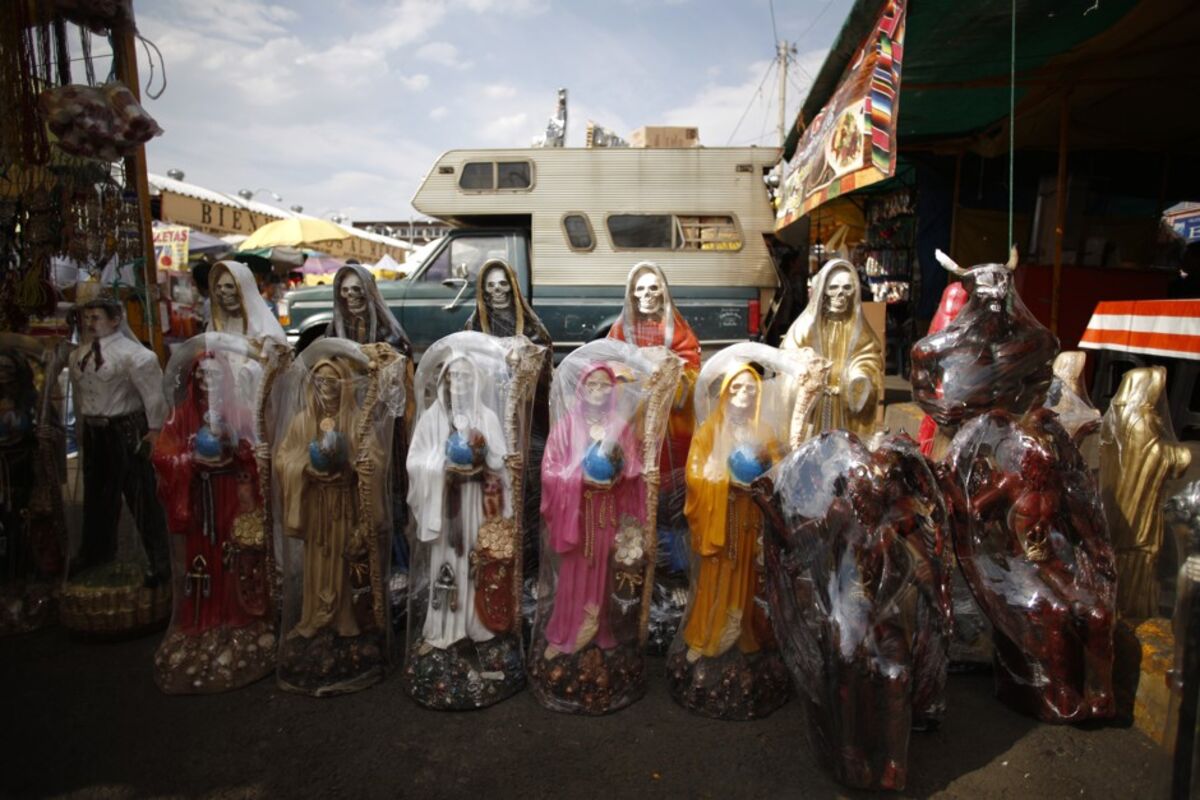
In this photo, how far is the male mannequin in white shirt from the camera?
3.60 m

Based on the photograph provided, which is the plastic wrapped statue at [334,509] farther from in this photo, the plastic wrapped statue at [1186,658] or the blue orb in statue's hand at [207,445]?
the plastic wrapped statue at [1186,658]

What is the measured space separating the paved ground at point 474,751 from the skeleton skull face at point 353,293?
8.06ft

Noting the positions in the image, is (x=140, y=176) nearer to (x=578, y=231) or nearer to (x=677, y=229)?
(x=578, y=231)

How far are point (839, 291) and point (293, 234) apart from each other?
1219 cm

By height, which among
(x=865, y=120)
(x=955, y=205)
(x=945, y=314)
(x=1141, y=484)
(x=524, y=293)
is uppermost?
(x=955, y=205)

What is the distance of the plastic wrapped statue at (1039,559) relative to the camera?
9.00ft

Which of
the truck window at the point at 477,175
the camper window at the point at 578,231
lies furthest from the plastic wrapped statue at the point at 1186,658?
the truck window at the point at 477,175

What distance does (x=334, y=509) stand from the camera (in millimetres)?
3182

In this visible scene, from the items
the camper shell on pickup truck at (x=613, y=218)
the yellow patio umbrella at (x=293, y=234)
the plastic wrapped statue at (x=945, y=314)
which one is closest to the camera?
the plastic wrapped statue at (x=945, y=314)

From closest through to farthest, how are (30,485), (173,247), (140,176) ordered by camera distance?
(30,485), (140,176), (173,247)

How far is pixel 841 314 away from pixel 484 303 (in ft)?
7.50

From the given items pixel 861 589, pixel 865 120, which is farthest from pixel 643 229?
pixel 861 589

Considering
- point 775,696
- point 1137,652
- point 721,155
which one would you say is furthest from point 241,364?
point 721,155

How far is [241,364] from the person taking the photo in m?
3.37
